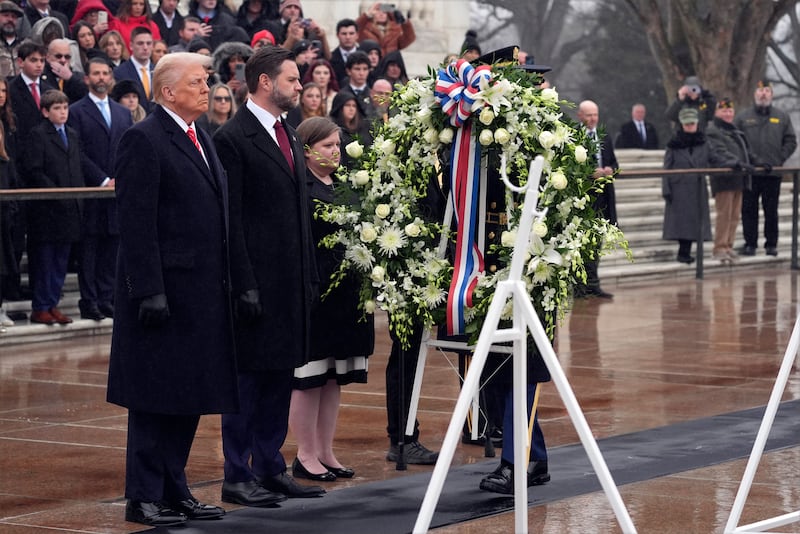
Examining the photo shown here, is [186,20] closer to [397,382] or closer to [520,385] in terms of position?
[397,382]

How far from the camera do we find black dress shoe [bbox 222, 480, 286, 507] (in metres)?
7.20

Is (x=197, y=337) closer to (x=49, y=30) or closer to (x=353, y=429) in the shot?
(x=353, y=429)

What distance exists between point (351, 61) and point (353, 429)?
7.60m

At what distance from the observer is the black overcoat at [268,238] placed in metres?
7.21

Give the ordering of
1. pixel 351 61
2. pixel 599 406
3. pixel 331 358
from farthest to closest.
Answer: pixel 351 61, pixel 599 406, pixel 331 358

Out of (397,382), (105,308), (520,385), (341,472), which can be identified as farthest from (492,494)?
(105,308)

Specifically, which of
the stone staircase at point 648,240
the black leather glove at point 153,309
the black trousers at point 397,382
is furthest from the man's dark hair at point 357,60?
the black leather glove at point 153,309

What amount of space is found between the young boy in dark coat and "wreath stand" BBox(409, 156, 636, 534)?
840cm

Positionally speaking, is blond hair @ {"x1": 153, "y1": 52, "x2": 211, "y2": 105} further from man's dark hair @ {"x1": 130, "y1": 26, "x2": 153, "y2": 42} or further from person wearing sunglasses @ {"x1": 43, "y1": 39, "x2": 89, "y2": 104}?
man's dark hair @ {"x1": 130, "y1": 26, "x2": 153, "y2": 42}

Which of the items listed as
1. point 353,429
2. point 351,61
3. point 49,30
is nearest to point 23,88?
point 49,30

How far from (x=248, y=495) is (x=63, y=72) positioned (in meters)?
8.14

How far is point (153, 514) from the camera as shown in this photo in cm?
681

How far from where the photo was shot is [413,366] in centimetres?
837

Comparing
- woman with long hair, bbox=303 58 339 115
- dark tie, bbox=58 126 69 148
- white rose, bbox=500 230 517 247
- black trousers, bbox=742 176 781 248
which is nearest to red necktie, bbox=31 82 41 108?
dark tie, bbox=58 126 69 148
